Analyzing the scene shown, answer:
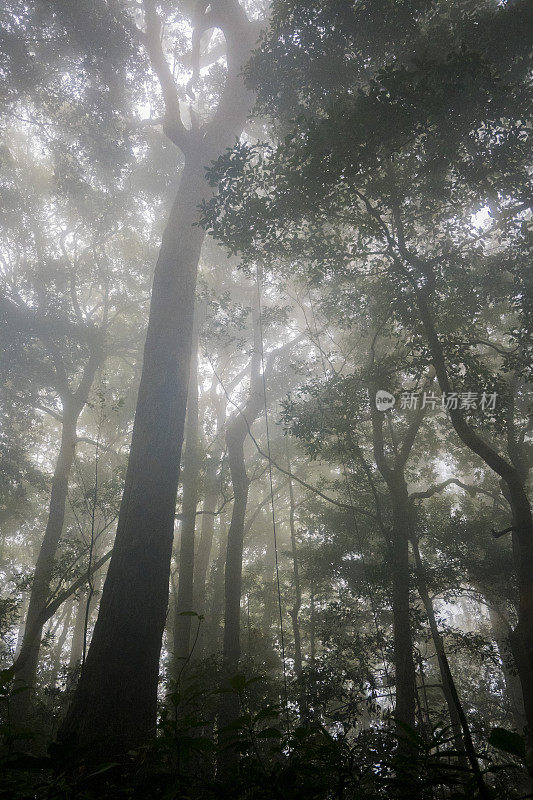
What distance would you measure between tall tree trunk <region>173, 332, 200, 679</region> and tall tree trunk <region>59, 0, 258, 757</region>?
3.99 m

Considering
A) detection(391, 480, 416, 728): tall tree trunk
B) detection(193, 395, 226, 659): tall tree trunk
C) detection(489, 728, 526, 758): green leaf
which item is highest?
detection(193, 395, 226, 659): tall tree trunk

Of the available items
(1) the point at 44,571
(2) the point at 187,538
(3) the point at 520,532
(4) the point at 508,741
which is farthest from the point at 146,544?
(1) the point at 44,571

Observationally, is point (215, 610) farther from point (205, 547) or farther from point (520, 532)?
point (520, 532)

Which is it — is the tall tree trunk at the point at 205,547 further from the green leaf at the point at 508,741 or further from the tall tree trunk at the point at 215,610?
the green leaf at the point at 508,741

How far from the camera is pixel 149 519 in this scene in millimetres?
4188

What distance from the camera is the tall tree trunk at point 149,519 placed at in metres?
3.26

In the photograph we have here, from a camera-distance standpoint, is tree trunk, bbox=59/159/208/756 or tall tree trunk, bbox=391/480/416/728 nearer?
tree trunk, bbox=59/159/208/756

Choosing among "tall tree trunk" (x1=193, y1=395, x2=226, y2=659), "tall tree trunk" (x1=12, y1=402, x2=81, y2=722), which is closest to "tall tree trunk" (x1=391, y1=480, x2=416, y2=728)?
"tall tree trunk" (x1=193, y1=395, x2=226, y2=659)

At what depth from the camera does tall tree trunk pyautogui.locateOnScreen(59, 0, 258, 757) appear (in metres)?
3.26

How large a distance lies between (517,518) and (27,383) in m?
12.5

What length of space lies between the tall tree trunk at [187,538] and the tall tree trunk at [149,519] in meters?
3.99

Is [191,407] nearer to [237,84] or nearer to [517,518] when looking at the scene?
[237,84]

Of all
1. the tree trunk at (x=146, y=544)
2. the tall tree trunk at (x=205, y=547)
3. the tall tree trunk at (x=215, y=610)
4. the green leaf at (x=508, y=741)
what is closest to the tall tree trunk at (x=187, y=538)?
the tall tree trunk at (x=205, y=547)

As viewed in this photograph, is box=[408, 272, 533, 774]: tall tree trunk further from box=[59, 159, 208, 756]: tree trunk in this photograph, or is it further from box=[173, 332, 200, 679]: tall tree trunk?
box=[173, 332, 200, 679]: tall tree trunk
